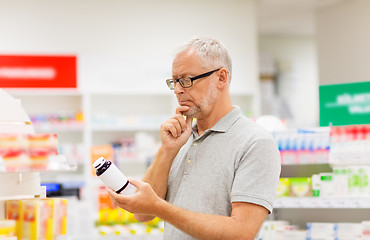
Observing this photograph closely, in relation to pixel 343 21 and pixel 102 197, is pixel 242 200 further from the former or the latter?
pixel 343 21

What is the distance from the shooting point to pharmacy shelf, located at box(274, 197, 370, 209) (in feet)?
11.0

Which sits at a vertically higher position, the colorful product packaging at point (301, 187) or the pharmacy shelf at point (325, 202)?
the colorful product packaging at point (301, 187)

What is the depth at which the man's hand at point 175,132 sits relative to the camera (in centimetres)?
224

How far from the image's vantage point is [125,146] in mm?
7031

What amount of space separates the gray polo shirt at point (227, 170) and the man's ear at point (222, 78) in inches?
5.2

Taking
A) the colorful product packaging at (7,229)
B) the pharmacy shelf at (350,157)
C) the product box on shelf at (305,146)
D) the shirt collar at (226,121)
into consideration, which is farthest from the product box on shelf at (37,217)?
the pharmacy shelf at (350,157)

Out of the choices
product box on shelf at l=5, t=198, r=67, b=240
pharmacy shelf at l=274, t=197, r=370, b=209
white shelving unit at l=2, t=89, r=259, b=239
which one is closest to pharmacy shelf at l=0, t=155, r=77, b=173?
product box on shelf at l=5, t=198, r=67, b=240

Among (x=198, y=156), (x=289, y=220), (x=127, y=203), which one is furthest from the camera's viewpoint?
(x=289, y=220)

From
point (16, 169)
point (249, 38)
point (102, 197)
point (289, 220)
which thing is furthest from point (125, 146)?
point (16, 169)

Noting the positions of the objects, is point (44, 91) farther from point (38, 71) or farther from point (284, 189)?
point (284, 189)

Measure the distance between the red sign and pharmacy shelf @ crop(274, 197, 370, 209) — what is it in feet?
13.0

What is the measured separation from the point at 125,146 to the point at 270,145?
5.11 metres

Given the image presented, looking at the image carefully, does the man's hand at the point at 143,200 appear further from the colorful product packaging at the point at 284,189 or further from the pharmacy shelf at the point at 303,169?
the pharmacy shelf at the point at 303,169

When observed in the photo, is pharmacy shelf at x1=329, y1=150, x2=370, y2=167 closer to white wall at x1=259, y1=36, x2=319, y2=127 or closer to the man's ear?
the man's ear
